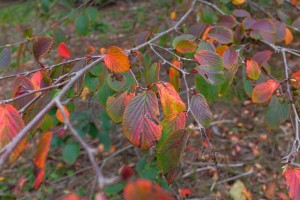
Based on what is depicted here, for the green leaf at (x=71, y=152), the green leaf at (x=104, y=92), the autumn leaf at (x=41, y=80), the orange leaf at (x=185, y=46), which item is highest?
the autumn leaf at (x=41, y=80)

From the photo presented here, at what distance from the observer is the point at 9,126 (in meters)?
0.63

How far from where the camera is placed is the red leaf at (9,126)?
24.6 inches

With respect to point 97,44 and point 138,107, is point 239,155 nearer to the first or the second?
point 138,107

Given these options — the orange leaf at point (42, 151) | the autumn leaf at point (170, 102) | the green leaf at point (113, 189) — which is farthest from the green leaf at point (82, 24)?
the orange leaf at point (42, 151)

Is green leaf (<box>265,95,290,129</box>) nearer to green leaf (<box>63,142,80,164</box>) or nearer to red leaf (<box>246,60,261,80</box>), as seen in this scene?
red leaf (<box>246,60,261,80</box>)

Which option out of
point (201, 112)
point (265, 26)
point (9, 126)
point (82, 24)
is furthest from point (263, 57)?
point (82, 24)

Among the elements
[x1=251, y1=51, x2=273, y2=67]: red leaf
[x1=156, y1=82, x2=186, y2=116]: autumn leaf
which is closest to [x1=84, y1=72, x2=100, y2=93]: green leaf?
[x1=156, y1=82, x2=186, y2=116]: autumn leaf

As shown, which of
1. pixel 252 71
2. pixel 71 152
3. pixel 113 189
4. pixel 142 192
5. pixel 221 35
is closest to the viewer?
pixel 142 192

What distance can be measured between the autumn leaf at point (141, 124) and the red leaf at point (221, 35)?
0.52 m

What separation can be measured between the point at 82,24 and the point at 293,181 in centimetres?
139

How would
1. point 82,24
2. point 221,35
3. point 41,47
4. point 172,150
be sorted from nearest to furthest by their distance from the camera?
point 172,150
point 41,47
point 221,35
point 82,24

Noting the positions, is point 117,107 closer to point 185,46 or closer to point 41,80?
point 41,80

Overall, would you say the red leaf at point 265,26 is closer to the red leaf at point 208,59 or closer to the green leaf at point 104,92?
the red leaf at point 208,59

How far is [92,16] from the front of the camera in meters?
1.92
